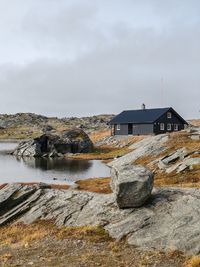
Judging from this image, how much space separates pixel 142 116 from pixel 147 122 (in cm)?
565

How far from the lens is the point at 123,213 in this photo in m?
31.1

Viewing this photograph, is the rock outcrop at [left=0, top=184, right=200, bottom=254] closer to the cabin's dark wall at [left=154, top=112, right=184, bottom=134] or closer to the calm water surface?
the calm water surface

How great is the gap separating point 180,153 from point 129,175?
4298 centimetres

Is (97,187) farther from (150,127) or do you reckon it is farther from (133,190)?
(150,127)

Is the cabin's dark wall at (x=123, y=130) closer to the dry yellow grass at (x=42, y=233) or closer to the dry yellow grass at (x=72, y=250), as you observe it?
the dry yellow grass at (x=42, y=233)

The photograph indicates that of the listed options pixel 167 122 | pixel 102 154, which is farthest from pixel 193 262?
pixel 167 122

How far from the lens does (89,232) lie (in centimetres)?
2992

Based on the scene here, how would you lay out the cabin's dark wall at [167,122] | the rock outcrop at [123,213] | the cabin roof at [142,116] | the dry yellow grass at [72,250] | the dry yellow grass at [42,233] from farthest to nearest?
the cabin roof at [142,116] < the cabin's dark wall at [167,122] < the dry yellow grass at [42,233] < the rock outcrop at [123,213] < the dry yellow grass at [72,250]

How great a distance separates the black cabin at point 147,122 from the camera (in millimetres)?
137375

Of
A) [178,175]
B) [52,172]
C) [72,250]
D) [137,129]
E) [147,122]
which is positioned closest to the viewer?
[72,250]

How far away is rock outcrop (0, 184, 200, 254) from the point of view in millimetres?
27016

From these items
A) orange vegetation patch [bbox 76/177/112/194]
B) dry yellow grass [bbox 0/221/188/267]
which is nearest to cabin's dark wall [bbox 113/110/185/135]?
orange vegetation patch [bbox 76/177/112/194]

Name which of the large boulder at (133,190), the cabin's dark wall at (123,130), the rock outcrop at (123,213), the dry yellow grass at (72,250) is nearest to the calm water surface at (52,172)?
the rock outcrop at (123,213)

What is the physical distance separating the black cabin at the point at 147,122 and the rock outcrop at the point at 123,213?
9923 centimetres
